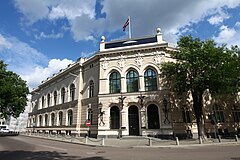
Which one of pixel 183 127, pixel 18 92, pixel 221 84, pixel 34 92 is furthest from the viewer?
pixel 34 92

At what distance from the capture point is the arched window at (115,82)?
2775 centimetres

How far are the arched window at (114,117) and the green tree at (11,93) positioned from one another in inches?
830

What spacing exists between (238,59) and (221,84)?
202 inches

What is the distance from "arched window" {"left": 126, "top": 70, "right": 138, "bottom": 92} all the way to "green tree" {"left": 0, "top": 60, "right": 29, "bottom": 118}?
22.9m

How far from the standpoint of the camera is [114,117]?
26812mm

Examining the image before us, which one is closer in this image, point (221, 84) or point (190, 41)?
point (221, 84)

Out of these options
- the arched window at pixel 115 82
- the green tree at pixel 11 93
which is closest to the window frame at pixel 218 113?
the arched window at pixel 115 82

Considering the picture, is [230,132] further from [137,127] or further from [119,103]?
[119,103]

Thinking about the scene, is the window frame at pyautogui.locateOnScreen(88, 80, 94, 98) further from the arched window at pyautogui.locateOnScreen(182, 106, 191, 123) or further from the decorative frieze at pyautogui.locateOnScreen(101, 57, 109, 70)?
the arched window at pyautogui.locateOnScreen(182, 106, 191, 123)

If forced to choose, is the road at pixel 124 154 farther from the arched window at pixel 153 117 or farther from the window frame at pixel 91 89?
the window frame at pixel 91 89

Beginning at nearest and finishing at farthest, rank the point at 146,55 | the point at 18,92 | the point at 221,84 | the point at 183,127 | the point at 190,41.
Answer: the point at 221,84, the point at 190,41, the point at 183,127, the point at 146,55, the point at 18,92

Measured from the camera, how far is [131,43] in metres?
28.4

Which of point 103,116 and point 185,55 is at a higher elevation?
point 185,55

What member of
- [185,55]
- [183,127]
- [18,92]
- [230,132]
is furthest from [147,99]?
[18,92]
